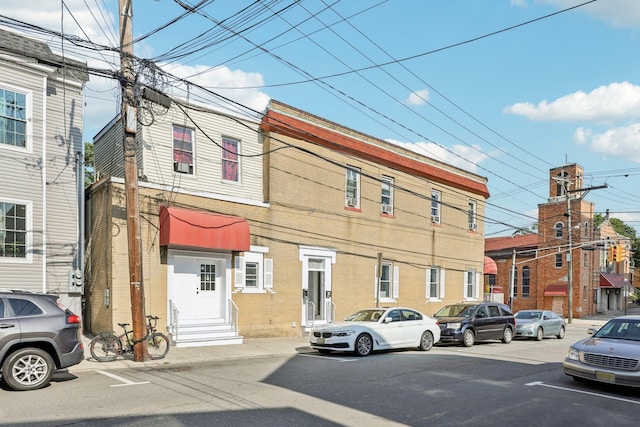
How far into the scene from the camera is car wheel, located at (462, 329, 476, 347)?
57.4 ft

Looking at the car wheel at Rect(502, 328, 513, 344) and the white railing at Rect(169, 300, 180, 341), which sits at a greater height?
the white railing at Rect(169, 300, 180, 341)

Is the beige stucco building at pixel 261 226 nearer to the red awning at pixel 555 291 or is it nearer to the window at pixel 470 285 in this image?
the window at pixel 470 285

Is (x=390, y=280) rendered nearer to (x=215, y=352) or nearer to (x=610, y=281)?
(x=215, y=352)

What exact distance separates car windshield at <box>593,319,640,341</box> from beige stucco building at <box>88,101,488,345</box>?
27.7 ft

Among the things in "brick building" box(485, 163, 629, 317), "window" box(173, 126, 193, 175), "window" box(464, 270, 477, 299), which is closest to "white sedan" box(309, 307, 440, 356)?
"window" box(173, 126, 193, 175)

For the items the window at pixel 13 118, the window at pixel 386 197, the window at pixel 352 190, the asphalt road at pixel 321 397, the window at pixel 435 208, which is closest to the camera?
the asphalt road at pixel 321 397

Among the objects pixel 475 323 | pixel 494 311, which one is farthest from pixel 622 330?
pixel 494 311

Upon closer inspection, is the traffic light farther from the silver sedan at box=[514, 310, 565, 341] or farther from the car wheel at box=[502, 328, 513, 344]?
the silver sedan at box=[514, 310, 565, 341]

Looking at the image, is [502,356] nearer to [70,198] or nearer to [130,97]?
[130,97]

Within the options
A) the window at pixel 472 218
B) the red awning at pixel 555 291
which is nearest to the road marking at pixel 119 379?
the window at pixel 472 218

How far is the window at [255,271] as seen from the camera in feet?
58.3

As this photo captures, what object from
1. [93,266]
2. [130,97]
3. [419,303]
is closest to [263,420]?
[130,97]

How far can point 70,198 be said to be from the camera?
15.5m

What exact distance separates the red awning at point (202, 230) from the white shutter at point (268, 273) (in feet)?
5.41
